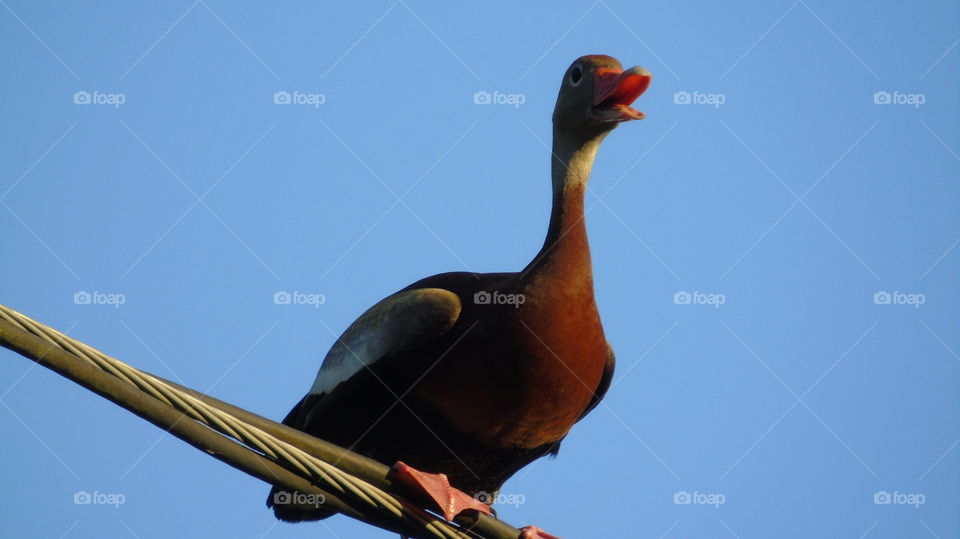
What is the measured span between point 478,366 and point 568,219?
36.9 inches

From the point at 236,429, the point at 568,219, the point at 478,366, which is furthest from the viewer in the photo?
the point at 568,219

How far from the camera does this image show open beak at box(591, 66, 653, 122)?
19.6 feet

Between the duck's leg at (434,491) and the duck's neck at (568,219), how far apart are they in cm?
133

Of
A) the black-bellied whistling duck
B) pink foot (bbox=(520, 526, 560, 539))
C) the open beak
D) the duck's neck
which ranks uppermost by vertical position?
the open beak

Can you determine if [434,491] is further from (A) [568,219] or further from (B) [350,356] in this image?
(A) [568,219]

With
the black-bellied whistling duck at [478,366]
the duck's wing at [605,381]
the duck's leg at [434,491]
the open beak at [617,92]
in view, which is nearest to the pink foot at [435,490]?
the duck's leg at [434,491]

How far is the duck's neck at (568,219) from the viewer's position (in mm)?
5758

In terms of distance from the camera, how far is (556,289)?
566 cm

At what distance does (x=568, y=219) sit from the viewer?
20.0 ft

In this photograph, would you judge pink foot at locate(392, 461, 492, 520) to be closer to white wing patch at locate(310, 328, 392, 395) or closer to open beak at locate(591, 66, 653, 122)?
white wing patch at locate(310, 328, 392, 395)

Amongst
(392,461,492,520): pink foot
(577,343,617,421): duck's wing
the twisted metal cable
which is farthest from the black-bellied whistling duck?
the twisted metal cable
